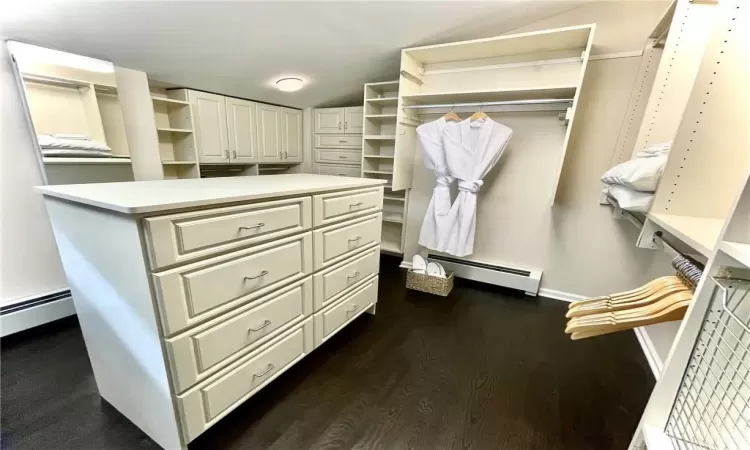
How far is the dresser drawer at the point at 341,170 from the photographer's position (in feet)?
11.8

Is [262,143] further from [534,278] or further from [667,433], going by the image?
[667,433]

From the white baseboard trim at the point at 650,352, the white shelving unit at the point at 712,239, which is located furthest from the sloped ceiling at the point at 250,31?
the white baseboard trim at the point at 650,352

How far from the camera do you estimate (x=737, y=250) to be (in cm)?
56

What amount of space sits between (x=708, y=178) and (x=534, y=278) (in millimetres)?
1598

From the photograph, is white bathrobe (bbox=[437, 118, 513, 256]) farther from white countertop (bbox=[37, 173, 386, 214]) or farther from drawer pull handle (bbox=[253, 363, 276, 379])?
drawer pull handle (bbox=[253, 363, 276, 379])

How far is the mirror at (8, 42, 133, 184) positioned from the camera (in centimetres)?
169

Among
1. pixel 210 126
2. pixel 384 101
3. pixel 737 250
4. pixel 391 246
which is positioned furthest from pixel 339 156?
pixel 737 250

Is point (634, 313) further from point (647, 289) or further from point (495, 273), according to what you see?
point (495, 273)

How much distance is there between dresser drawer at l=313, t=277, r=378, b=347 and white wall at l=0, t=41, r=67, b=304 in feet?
6.16

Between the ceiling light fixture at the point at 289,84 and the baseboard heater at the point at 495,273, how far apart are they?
6.78 ft

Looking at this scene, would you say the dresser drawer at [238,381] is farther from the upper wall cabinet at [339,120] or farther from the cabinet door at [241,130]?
the upper wall cabinet at [339,120]

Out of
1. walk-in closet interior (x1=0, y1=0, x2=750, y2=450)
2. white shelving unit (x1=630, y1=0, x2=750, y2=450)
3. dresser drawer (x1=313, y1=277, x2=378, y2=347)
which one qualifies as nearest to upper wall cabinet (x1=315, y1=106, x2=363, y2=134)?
walk-in closet interior (x1=0, y1=0, x2=750, y2=450)

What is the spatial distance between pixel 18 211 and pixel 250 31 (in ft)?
5.89

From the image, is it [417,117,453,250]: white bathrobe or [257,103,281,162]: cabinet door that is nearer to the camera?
[417,117,453,250]: white bathrobe
